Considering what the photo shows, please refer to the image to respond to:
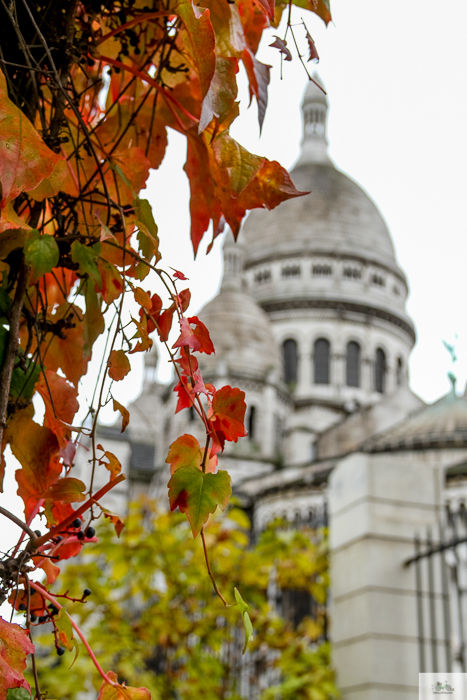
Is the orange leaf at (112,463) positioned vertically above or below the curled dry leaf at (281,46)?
below

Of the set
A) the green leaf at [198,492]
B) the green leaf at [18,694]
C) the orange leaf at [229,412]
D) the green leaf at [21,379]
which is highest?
the green leaf at [21,379]

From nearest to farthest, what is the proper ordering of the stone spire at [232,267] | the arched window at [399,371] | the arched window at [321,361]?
the stone spire at [232,267]
the arched window at [321,361]
the arched window at [399,371]

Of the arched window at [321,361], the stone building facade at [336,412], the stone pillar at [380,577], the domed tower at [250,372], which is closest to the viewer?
the stone pillar at [380,577]

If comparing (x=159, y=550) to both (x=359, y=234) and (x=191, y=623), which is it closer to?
(x=191, y=623)

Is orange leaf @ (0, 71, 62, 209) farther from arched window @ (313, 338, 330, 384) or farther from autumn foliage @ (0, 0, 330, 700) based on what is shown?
arched window @ (313, 338, 330, 384)

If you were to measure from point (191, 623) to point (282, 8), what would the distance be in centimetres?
678

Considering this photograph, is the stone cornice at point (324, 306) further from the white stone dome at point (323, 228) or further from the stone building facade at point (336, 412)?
the white stone dome at point (323, 228)

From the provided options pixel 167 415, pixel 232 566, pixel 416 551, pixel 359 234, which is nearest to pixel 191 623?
pixel 232 566

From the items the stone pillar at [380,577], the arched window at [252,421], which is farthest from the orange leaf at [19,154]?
the arched window at [252,421]

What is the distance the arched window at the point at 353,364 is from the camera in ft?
148

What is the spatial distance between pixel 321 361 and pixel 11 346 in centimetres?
4402

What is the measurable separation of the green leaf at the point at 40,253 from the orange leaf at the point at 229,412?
0.27m

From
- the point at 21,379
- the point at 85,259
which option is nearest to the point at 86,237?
the point at 85,259

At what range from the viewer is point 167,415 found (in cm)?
3638
